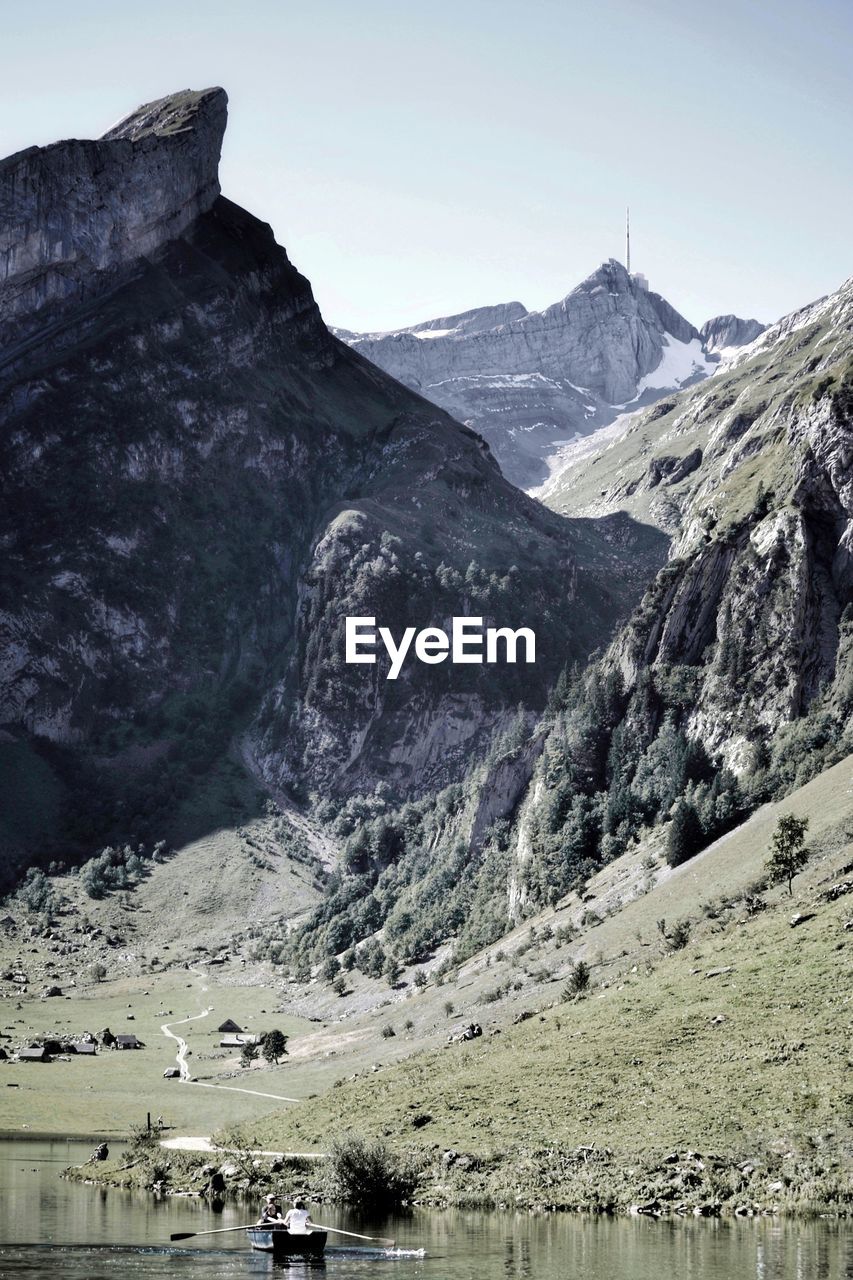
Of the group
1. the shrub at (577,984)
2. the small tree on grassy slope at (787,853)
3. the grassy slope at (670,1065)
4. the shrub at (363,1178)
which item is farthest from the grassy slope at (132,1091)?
the small tree on grassy slope at (787,853)

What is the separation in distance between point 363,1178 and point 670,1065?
20.5 m

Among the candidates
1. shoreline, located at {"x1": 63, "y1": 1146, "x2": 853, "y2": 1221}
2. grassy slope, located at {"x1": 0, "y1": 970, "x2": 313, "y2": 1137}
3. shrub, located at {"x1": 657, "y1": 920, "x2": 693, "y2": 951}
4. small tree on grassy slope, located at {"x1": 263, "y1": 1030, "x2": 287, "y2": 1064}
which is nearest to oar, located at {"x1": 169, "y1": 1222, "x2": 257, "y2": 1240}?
shoreline, located at {"x1": 63, "y1": 1146, "x2": 853, "y2": 1221}

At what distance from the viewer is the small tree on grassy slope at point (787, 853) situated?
126m

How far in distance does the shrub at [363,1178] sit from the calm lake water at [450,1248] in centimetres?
150

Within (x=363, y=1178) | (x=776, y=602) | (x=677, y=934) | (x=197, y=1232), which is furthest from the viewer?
(x=776, y=602)

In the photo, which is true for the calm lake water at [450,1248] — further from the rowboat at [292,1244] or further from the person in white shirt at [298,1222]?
the person in white shirt at [298,1222]

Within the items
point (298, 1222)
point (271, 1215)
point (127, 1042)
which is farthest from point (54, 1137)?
point (127, 1042)

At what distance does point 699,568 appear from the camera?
198m

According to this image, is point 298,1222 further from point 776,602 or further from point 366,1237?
point 776,602

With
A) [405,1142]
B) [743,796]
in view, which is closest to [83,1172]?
[405,1142]

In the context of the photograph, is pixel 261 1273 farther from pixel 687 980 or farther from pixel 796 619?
pixel 796 619

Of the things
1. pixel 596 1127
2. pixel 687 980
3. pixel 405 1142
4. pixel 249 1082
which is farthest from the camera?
pixel 249 1082

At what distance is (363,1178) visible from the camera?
282 feet

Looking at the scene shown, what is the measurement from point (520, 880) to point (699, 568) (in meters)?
43.6
